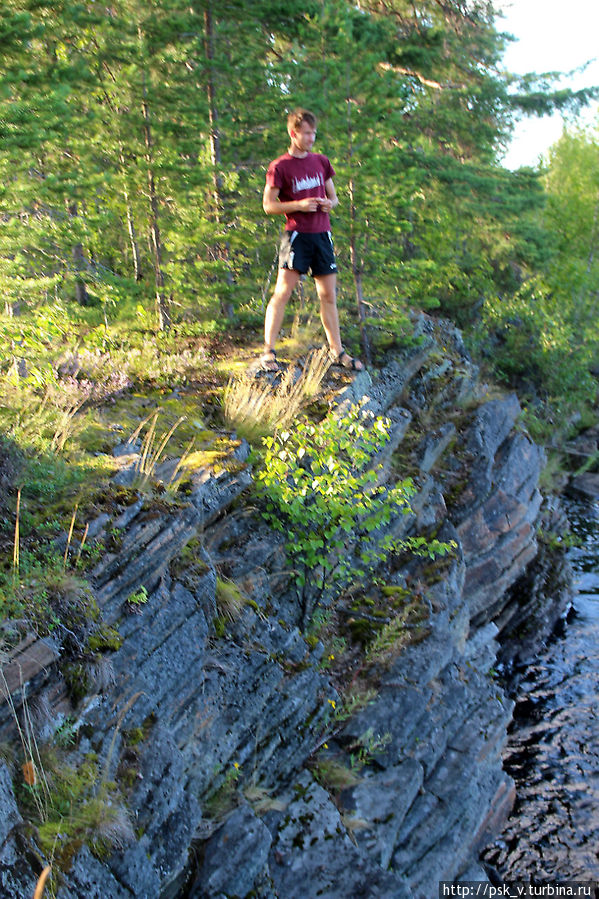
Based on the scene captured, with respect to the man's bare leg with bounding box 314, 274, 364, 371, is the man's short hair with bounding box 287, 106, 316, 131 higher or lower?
higher

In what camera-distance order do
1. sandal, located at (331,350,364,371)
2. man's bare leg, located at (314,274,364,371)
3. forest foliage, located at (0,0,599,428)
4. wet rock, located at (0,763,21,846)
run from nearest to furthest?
wet rock, located at (0,763,21,846)
forest foliage, located at (0,0,599,428)
man's bare leg, located at (314,274,364,371)
sandal, located at (331,350,364,371)

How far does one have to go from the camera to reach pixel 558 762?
9.23 meters

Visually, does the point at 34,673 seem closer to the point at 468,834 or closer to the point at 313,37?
the point at 468,834

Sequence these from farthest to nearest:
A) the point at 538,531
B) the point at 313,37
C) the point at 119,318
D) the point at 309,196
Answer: the point at 538,531, the point at 313,37, the point at 119,318, the point at 309,196

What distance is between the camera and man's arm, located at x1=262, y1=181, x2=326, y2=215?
7156mm

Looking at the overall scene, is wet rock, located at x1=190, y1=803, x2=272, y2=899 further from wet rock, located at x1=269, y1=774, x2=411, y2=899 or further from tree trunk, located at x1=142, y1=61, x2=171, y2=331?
tree trunk, located at x1=142, y1=61, x2=171, y2=331

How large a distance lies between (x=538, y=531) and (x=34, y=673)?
459 inches

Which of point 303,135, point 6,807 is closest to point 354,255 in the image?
point 303,135

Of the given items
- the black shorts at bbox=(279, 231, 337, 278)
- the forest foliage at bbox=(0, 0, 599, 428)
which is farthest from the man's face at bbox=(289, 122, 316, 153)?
the forest foliage at bbox=(0, 0, 599, 428)

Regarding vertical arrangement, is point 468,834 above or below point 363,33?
below

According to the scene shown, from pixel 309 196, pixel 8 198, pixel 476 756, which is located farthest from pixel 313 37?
pixel 476 756

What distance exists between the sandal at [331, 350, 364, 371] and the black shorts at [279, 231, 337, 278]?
1.26 meters

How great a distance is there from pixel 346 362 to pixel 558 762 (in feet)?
21.0

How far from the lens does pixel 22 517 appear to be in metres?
4.69
